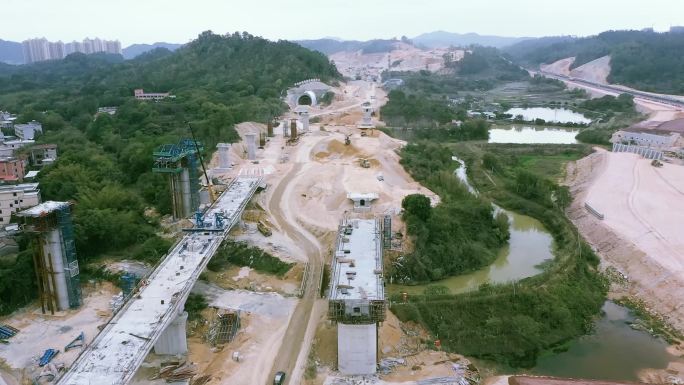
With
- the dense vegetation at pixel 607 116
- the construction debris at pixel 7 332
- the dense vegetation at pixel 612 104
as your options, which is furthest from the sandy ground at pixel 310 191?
the dense vegetation at pixel 612 104

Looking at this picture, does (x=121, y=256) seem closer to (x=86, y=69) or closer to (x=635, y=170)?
(x=635, y=170)

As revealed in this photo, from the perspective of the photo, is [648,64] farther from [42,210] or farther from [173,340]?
[42,210]

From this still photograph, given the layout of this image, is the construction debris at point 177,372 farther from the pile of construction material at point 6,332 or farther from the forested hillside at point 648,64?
the forested hillside at point 648,64

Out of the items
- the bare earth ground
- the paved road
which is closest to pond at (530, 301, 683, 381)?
the bare earth ground

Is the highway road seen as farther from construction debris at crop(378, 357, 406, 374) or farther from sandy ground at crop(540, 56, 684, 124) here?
construction debris at crop(378, 357, 406, 374)

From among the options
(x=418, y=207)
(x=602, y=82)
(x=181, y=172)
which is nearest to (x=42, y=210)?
(x=181, y=172)
